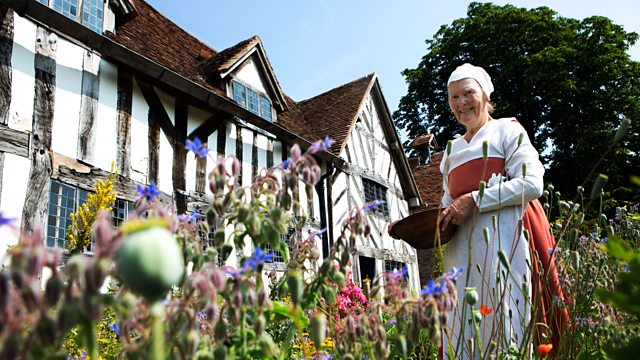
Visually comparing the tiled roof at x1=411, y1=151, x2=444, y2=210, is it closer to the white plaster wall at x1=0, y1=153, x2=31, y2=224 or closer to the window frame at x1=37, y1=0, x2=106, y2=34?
the window frame at x1=37, y1=0, x2=106, y2=34

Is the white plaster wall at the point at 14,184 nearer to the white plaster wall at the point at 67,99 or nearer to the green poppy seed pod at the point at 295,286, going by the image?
the white plaster wall at the point at 67,99

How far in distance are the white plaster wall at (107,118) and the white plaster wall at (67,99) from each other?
0.34 meters

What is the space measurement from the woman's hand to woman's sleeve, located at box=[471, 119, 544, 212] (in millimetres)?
49

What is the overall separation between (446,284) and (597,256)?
197 cm

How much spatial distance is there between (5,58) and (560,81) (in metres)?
22.8

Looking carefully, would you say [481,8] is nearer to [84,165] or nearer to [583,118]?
[583,118]

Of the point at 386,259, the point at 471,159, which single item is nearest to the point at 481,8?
the point at 386,259

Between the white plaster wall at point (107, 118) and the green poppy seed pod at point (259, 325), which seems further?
the white plaster wall at point (107, 118)

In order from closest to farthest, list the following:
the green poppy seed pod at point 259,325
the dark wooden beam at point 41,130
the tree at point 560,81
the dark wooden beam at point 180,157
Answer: the green poppy seed pod at point 259,325, the dark wooden beam at point 41,130, the dark wooden beam at point 180,157, the tree at point 560,81

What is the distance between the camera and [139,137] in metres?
7.43

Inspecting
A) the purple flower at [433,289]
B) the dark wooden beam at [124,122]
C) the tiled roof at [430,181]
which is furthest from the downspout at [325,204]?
the purple flower at [433,289]

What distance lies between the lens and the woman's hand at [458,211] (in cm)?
239

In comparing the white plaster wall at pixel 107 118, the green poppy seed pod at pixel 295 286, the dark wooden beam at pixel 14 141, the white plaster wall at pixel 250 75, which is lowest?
the green poppy seed pod at pixel 295 286

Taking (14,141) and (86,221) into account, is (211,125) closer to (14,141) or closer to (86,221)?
(14,141)
